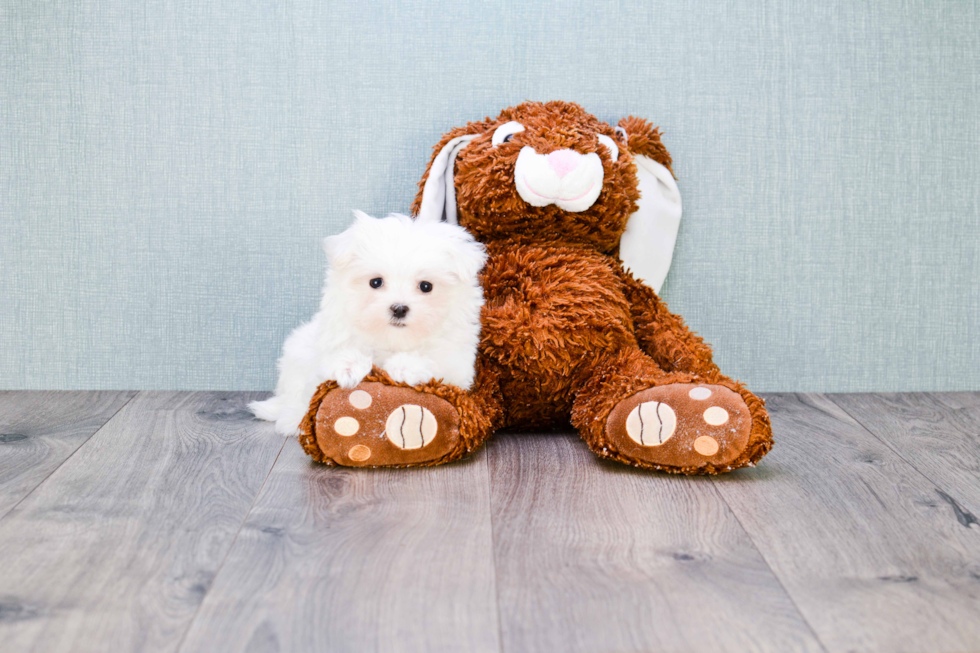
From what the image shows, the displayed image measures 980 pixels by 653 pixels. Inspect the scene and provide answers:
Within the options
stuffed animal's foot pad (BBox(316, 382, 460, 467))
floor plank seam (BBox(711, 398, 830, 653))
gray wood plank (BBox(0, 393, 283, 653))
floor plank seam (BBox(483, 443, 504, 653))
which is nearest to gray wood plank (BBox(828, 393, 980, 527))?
floor plank seam (BBox(711, 398, 830, 653))

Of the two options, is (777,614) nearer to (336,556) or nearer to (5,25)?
(336,556)

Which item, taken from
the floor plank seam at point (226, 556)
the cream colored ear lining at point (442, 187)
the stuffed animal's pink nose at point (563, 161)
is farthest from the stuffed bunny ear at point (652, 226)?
the floor plank seam at point (226, 556)

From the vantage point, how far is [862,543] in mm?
932

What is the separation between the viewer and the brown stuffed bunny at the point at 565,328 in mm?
1133

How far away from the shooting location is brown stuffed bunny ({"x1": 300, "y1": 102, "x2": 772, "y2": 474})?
1133 millimetres

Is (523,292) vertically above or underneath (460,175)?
underneath

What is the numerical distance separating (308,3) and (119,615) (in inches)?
45.7

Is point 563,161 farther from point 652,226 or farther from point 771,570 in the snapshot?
point 771,570

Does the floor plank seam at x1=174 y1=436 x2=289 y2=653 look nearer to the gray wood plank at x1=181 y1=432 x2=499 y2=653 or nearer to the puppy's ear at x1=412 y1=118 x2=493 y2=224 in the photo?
the gray wood plank at x1=181 y1=432 x2=499 y2=653

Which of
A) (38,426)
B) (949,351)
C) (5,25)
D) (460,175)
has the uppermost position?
(5,25)

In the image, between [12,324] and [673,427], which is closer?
[673,427]

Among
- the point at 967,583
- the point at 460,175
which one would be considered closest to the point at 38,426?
the point at 460,175

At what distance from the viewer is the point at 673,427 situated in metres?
1.13

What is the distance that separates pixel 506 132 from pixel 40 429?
3.04 ft
